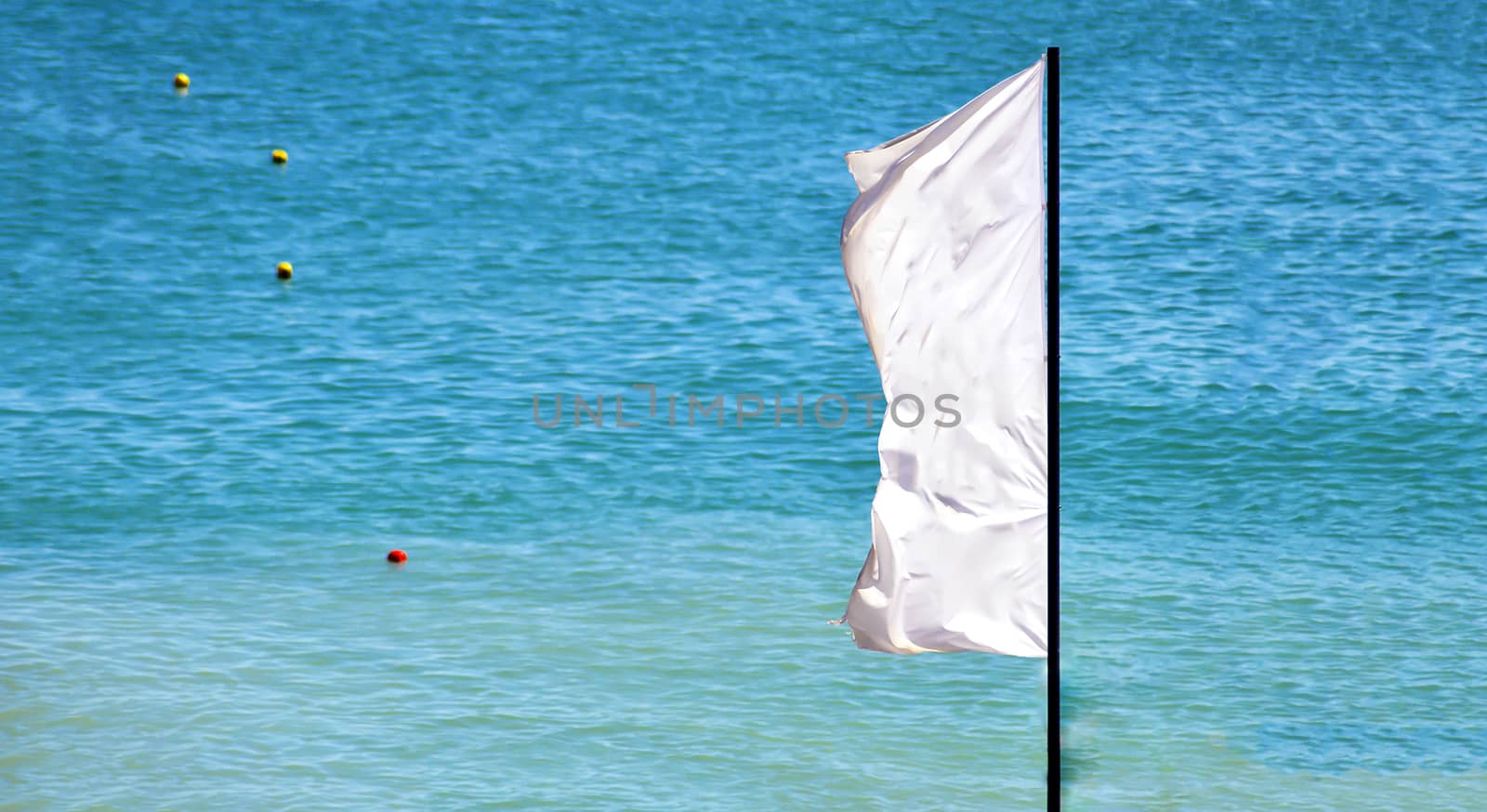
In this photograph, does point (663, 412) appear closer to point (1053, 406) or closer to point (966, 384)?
point (966, 384)

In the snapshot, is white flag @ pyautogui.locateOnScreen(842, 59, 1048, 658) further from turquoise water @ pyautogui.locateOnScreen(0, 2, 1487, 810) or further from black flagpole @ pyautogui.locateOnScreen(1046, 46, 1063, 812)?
turquoise water @ pyautogui.locateOnScreen(0, 2, 1487, 810)

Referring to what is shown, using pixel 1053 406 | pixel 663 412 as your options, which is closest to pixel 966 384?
pixel 1053 406

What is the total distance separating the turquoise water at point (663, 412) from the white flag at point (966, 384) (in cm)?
341

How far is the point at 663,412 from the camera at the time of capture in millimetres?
16219

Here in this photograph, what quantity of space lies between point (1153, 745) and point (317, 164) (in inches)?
573

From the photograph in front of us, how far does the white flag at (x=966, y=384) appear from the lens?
18.6 feet

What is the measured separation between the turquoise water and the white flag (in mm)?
3412

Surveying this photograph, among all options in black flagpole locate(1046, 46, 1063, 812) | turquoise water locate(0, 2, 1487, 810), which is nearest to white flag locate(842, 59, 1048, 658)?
black flagpole locate(1046, 46, 1063, 812)

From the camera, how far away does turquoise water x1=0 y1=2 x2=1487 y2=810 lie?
9.65 metres

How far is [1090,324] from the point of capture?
58.4 ft

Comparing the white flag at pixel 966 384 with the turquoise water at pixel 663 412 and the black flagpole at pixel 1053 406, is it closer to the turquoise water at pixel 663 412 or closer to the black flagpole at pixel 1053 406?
the black flagpole at pixel 1053 406

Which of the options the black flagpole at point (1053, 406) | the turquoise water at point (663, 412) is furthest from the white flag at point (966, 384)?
the turquoise water at point (663, 412)

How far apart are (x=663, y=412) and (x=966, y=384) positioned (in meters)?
10.6

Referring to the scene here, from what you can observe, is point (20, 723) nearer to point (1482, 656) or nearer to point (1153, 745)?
point (1153, 745)
